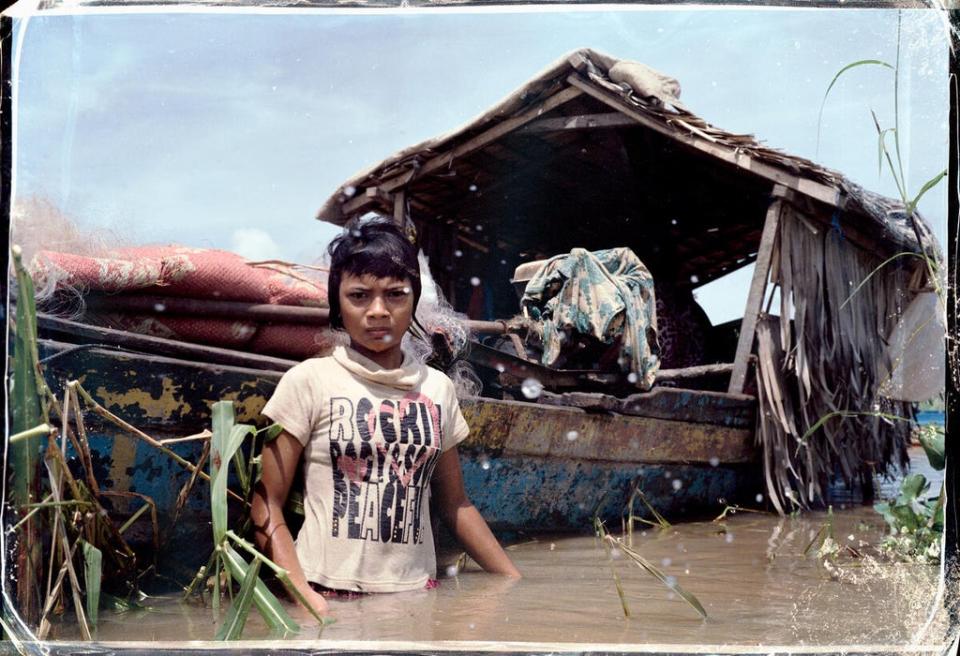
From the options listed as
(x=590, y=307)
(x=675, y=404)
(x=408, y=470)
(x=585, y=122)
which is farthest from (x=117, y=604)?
(x=585, y=122)

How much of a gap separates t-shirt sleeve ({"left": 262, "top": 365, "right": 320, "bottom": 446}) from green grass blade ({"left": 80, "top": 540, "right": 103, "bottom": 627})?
415 millimetres

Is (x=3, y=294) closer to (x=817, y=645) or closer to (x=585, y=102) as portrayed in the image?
(x=817, y=645)

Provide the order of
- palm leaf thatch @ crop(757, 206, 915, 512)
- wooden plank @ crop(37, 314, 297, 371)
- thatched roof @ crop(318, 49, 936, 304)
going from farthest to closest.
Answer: palm leaf thatch @ crop(757, 206, 915, 512)
thatched roof @ crop(318, 49, 936, 304)
wooden plank @ crop(37, 314, 297, 371)

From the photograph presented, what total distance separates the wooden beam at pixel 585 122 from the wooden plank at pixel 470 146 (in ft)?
0.54

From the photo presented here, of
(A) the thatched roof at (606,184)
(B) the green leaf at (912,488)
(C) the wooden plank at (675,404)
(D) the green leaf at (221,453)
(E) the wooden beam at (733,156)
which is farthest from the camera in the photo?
(E) the wooden beam at (733,156)

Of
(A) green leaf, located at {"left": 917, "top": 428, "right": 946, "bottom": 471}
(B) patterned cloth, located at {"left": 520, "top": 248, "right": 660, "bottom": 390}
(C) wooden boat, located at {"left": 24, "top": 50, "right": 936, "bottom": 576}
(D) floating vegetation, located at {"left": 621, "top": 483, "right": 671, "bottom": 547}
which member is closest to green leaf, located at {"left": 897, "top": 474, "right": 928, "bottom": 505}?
(A) green leaf, located at {"left": 917, "top": 428, "right": 946, "bottom": 471}

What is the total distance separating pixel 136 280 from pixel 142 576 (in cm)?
65

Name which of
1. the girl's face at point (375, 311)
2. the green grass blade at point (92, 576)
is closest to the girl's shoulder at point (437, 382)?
the girl's face at point (375, 311)

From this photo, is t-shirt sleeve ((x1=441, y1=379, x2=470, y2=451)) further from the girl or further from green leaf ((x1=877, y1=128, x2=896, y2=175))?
green leaf ((x1=877, y1=128, x2=896, y2=175))

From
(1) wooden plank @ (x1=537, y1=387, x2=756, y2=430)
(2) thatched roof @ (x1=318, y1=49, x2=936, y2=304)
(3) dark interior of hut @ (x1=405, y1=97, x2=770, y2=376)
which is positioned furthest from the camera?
(3) dark interior of hut @ (x1=405, y1=97, x2=770, y2=376)

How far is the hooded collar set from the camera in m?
1.79

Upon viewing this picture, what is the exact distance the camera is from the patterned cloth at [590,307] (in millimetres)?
2941

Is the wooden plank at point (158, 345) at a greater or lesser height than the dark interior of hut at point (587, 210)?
lesser

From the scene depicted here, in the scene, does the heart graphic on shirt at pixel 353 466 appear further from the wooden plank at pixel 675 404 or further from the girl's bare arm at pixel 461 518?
the wooden plank at pixel 675 404
